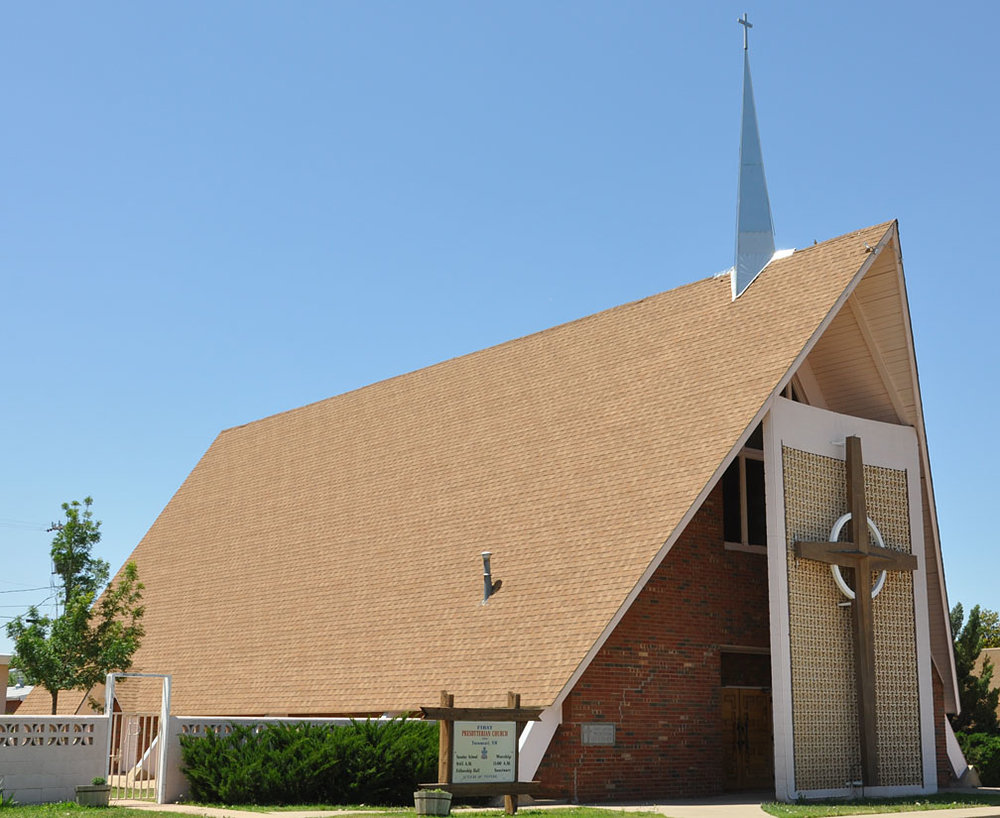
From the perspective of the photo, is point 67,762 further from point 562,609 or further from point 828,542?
point 828,542

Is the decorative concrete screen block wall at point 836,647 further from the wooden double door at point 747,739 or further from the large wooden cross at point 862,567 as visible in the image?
the wooden double door at point 747,739

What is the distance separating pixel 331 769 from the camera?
1762 cm

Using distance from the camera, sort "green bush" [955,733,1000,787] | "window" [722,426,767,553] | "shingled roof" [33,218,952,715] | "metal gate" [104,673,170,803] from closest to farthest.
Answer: "metal gate" [104,673,170,803] → "shingled roof" [33,218,952,715] → "window" [722,426,767,553] → "green bush" [955,733,1000,787]

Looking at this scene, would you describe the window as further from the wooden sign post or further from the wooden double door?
the wooden sign post

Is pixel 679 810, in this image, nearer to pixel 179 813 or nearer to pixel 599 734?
pixel 599 734

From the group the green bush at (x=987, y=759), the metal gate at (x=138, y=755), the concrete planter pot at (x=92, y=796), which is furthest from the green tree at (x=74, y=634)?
the green bush at (x=987, y=759)

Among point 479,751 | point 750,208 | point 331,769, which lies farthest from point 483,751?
point 750,208

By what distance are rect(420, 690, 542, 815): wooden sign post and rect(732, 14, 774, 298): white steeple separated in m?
10.7

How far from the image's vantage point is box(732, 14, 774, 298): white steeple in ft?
79.4

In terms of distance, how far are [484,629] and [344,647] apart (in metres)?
3.70

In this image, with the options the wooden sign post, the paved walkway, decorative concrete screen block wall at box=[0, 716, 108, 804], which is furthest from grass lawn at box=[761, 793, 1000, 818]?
decorative concrete screen block wall at box=[0, 716, 108, 804]

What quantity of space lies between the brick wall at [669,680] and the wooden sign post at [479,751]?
2.38 m

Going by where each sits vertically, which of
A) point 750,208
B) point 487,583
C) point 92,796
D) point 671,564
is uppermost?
point 750,208

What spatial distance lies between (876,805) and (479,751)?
21.1 feet
